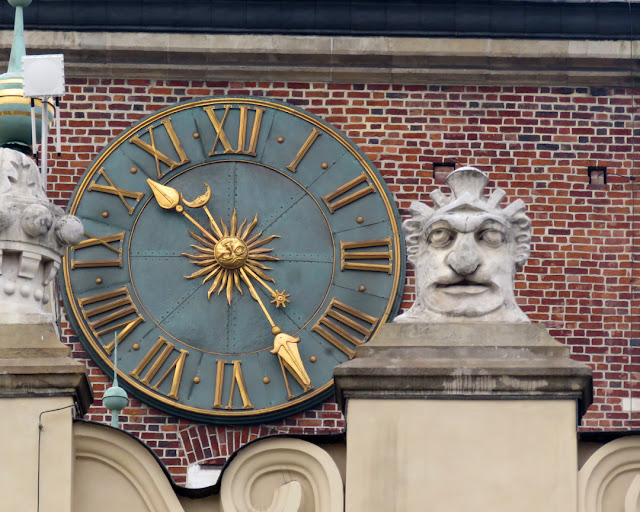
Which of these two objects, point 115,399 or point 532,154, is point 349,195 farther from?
point 115,399

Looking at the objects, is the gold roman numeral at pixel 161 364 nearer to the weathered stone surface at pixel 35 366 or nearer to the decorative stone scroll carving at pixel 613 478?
the weathered stone surface at pixel 35 366

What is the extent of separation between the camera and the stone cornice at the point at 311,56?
2055 centimetres

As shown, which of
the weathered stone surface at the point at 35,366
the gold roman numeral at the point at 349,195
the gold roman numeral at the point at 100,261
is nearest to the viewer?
the weathered stone surface at the point at 35,366

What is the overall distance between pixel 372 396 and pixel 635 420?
6.38 metres

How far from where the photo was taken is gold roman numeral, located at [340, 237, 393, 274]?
20047 millimetres

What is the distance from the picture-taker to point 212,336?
19.9m

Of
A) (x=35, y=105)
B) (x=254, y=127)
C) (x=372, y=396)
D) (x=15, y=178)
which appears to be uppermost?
(x=254, y=127)

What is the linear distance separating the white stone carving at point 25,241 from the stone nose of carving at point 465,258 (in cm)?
175

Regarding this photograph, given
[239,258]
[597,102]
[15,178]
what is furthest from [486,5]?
[15,178]

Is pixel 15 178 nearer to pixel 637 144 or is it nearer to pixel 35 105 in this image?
pixel 35 105

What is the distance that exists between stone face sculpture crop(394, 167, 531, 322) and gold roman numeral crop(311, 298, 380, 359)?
19.0 feet

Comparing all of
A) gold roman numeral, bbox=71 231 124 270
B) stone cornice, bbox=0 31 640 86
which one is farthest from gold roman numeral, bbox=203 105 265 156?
gold roman numeral, bbox=71 231 124 270

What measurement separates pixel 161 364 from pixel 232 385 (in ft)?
1.61

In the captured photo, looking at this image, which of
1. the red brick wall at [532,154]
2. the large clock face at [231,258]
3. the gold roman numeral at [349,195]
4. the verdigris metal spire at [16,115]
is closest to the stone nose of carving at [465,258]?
the verdigris metal spire at [16,115]
